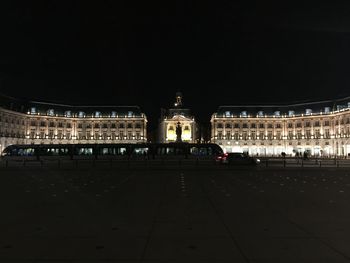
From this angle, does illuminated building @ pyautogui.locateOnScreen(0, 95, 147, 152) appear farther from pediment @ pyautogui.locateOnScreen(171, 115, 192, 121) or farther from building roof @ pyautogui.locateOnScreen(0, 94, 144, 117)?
pediment @ pyautogui.locateOnScreen(171, 115, 192, 121)

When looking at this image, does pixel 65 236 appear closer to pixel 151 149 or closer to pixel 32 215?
pixel 32 215

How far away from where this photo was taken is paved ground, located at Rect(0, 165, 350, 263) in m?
9.62

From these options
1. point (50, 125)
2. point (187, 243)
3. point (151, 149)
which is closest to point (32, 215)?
point (187, 243)

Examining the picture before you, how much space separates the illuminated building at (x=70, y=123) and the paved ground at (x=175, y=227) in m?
137

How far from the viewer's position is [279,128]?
177 meters

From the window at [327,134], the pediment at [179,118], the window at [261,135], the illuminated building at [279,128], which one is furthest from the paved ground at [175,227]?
the pediment at [179,118]

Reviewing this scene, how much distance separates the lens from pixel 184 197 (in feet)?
65.9

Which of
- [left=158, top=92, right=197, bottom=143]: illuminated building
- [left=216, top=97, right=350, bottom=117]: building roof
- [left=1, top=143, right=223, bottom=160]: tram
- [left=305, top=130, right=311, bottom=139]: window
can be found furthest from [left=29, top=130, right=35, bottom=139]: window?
[left=305, top=130, right=311, bottom=139]: window

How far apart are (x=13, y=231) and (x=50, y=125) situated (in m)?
163

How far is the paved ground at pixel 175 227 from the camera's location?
9625mm

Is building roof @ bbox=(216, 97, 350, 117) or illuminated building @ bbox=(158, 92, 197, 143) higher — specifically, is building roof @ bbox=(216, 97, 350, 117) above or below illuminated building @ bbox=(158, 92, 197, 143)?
above

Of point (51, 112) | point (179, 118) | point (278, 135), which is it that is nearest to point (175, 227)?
point (51, 112)

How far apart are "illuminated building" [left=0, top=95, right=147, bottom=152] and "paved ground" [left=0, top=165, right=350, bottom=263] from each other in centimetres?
13684

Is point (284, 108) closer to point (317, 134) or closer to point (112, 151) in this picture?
point (317, 134)
